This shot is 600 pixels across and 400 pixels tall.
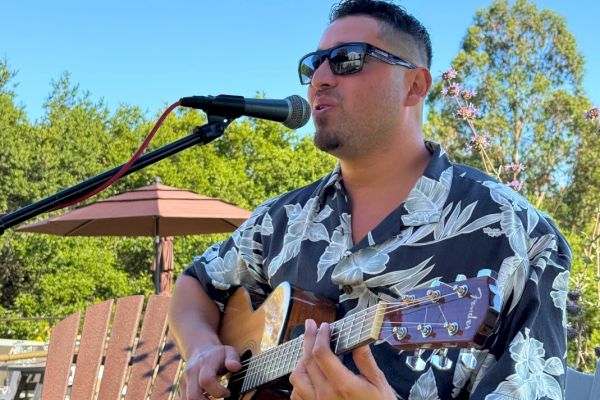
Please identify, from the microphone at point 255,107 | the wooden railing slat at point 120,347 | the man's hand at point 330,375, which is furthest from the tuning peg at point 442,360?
the wooden railing slat at point 120,347

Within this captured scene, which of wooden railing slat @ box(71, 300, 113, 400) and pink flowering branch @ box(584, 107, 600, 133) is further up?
pink flowering branch @ box(584, 107, 600, 133)

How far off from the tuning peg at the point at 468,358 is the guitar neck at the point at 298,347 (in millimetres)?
295

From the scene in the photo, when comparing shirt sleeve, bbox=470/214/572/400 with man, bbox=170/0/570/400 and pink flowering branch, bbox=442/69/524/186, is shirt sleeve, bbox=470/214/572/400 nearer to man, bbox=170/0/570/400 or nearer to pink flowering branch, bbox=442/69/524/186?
man, bbox=170/0/570/400

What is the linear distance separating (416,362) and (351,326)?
0.81 ft

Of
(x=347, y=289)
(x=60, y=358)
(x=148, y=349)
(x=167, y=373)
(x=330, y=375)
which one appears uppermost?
(x=60, y=358)

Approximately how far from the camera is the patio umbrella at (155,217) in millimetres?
7508

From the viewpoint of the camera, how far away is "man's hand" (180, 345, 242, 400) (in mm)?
2113

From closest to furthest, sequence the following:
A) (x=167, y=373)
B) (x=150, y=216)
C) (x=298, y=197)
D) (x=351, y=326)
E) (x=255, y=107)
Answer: (x=351, y=326)
(x=255, y=107)
(x=298, y=197)
(x=167, y=373)
(x=150, y=216)

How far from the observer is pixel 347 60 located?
7.34 ft

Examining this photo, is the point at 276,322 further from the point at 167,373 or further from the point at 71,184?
the point at 71,184

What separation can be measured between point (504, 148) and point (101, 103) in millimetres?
13738

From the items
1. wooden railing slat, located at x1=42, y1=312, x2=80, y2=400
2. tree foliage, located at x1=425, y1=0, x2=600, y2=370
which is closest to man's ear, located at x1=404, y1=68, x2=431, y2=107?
wooden railing slat, located at x1=42, y1=312, x2=80, y2=400

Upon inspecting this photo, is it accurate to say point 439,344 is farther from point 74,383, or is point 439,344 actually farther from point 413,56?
point 74,383

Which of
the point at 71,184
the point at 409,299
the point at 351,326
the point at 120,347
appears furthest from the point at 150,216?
the point at 71,184
